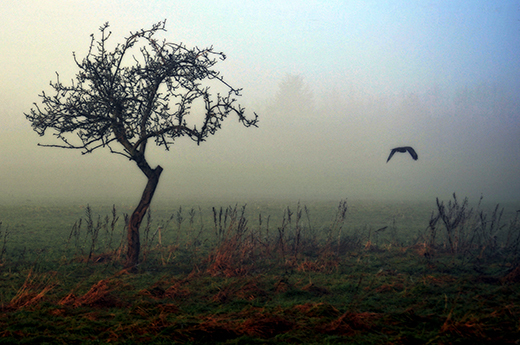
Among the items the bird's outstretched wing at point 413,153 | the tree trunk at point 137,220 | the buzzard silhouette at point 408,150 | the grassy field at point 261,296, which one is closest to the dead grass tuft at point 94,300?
the grassy field at point 261,296

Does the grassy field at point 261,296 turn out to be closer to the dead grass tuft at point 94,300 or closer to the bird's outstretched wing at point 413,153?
the dead grass tuft at point 94,300

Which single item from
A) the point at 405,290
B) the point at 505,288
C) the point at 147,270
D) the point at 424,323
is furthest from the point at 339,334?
the point at 147,270

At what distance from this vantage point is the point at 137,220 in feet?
39.7

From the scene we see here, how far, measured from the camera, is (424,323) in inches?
236

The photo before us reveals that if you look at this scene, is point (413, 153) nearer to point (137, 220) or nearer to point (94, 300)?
point (137, 220)

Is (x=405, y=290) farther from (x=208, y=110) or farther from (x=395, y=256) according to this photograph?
(x=208, y=110)

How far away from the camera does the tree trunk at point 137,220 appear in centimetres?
1191

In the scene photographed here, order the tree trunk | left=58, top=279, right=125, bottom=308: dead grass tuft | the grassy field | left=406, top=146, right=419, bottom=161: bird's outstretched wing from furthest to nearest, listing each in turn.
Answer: left=406, top=146, right=419, bottom=161: bird's outstretched wing < the tree trunk < left=58, top=279, right=125, bottom=308: dead grass tuft < the grassy field

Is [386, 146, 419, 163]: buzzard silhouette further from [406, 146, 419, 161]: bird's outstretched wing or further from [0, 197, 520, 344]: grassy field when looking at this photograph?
[0, 197, 520, 344]: grassy field

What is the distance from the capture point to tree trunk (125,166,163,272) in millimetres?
11906

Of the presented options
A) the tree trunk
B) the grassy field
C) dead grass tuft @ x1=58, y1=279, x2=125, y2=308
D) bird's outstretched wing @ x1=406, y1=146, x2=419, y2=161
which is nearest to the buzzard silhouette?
bird's outstretched wing @ x1=406, y1=146, x2=419, y2=161

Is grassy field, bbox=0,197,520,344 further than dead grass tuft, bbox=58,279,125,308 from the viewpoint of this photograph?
No

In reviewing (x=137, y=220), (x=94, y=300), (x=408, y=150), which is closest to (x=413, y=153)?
(x=408, y=150)

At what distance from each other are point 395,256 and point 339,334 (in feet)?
29.0
